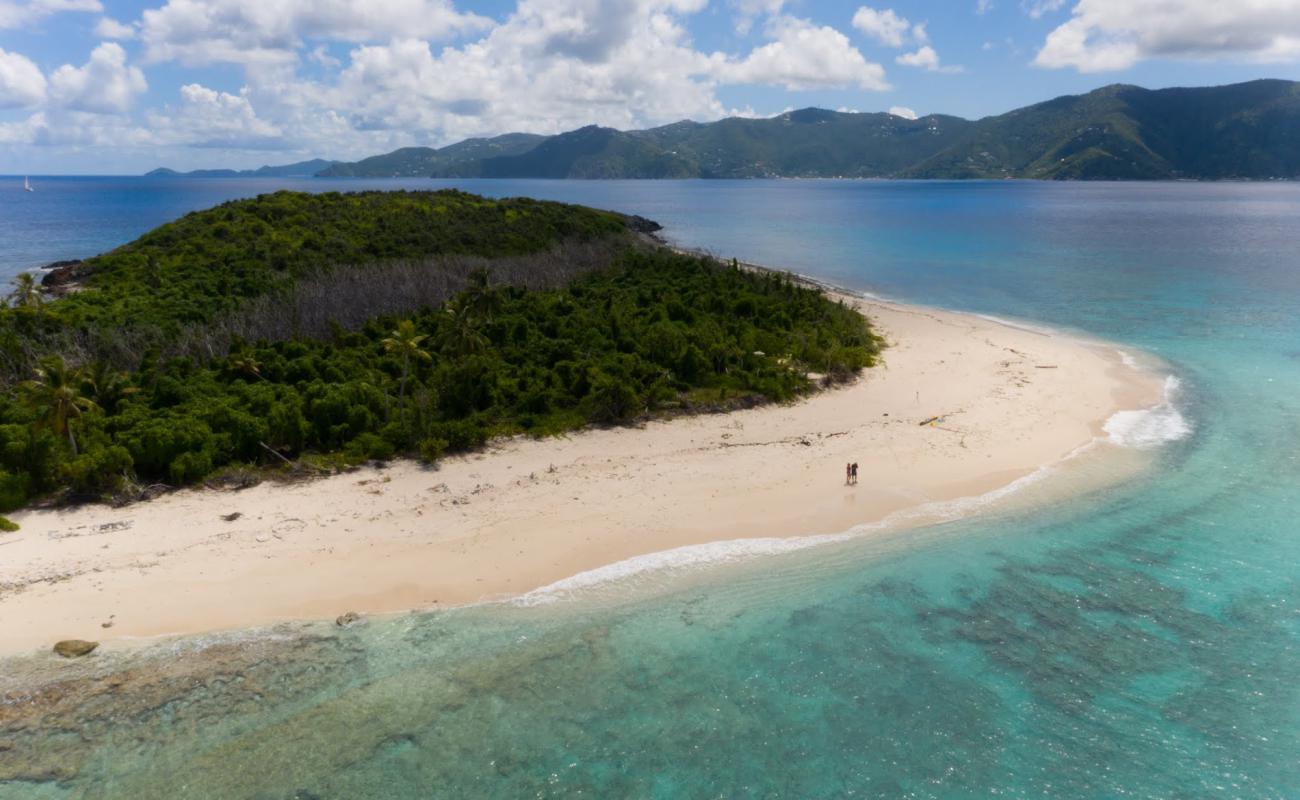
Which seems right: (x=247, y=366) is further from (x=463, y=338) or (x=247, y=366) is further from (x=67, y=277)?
(x=67, y=277)

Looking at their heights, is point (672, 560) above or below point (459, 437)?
below

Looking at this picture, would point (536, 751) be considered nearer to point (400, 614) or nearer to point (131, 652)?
point (400, 614)

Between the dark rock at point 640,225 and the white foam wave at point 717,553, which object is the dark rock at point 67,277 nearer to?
the white foam wave at point 717,553

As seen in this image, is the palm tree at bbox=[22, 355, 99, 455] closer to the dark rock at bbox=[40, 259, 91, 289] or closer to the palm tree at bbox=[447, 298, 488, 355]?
the palm tree at bbox=[447, 298, 488, 355]

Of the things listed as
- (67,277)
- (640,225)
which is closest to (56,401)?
(67,277)

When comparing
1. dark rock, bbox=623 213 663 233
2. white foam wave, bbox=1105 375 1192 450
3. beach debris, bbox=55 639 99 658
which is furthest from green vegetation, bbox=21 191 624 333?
white foam wave, bbox=1105 375 1192 450

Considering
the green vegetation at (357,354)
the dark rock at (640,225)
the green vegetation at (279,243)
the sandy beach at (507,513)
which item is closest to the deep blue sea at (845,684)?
the sandy beach at (507,513)

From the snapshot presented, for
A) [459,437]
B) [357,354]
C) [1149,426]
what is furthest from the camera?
[357,354]

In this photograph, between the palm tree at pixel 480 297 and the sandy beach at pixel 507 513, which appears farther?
the palm tree at pixel 480 297
